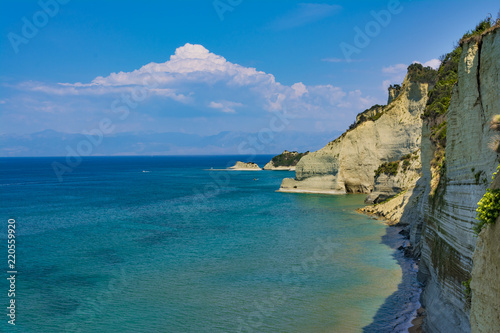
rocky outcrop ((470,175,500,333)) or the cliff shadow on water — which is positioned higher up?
rocky outcrop ((470,175,500,333))

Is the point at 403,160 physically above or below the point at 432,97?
below

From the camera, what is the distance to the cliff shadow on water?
1760 cm

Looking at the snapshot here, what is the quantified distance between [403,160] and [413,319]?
41671 millimetres

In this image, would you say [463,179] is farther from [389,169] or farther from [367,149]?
[367,149]

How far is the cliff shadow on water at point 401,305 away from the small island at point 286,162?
137 m

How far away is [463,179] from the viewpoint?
1414 cm

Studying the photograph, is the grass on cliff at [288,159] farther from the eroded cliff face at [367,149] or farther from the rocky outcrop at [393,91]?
the eroded cliff face at [367,149]

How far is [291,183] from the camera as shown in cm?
7869

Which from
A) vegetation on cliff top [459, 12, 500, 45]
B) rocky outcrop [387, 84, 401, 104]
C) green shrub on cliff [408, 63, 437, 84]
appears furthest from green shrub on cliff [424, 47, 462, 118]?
rocky outcrop [387, 84, 401, 104]

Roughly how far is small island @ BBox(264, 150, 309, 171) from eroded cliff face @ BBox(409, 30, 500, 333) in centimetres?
14668

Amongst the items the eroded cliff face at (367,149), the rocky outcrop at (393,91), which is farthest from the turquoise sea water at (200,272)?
the rocky outcrop at (393,91)

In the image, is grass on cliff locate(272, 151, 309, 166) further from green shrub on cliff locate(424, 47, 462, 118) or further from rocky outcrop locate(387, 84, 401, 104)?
green shrub on cliff locate(424, 47, 462, 118)

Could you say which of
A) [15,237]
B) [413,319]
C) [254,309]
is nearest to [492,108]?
[413,319]

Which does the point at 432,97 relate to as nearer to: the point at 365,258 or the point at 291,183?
the point at 365,258
